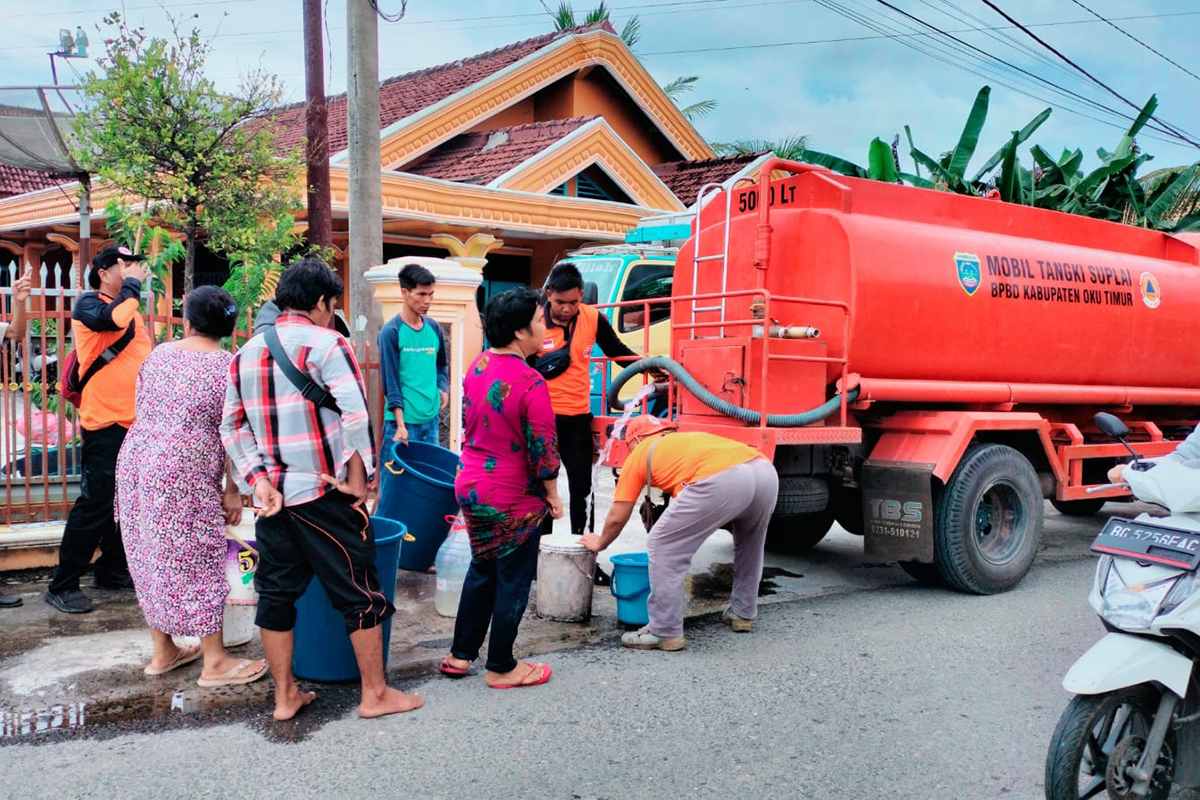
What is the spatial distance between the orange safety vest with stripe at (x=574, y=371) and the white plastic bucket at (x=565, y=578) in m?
0.87

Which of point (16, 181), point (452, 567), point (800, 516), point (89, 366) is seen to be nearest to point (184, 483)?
point (89, 366)

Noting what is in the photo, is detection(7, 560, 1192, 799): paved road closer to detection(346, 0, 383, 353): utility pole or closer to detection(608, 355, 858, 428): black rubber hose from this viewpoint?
detection(608, 355, 858, 428): black rubber hose

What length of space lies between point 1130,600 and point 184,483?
361 centimetres

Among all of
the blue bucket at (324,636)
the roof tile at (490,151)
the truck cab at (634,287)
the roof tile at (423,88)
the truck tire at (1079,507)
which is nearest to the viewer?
the blue bucket at (324,636)

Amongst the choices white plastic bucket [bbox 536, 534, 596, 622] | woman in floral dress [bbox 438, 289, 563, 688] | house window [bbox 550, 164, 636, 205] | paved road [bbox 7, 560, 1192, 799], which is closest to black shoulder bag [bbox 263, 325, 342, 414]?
woman in floral dress [bbox 438, 289, 563, 688]

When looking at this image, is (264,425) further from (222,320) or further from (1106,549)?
(1106,549)

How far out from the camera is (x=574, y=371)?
5.89m

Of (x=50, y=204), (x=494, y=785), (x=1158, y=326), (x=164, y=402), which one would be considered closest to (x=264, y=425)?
(x=164, y=402)

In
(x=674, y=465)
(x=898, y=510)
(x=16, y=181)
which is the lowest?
(x=898, y=510)

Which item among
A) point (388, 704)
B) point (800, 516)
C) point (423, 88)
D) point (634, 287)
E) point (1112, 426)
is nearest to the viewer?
point (1112, 426)

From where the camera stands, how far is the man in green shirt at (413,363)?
6082 mm

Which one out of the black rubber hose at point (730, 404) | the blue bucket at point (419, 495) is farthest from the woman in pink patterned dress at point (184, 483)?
the black rubber hose at point (730, 404)

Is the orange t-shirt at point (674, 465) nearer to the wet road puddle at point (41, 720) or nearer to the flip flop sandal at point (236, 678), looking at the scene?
the flip flop sandal at point (236, 678)

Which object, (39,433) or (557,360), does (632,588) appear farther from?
(39,433)
